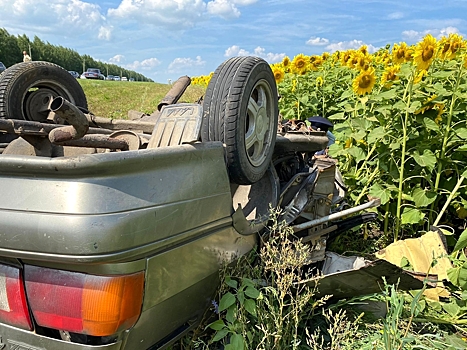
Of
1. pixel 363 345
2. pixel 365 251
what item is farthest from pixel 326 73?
pixel 363 345

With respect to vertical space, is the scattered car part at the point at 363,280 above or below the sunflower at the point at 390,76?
below

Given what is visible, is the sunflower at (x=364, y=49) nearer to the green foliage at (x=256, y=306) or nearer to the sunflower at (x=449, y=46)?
the sunflower at (x=449, y=46)

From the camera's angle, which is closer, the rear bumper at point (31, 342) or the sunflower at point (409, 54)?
the rear bumper at point (31, 342)

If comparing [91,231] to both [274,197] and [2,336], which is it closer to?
[2,336]

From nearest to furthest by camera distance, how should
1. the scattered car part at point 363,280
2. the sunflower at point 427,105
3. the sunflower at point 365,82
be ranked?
1. the scattered car part at point 363,280
2. the sunflower at point 427,105
3. the sunflower at point 365,82

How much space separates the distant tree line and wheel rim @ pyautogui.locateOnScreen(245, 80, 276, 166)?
60350 millimetres

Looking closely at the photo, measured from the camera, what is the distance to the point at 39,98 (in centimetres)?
322

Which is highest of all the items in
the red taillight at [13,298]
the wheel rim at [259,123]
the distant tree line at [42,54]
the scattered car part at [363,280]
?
the distant tree line at [42,54]

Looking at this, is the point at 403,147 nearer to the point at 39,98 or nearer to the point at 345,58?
the point at 345,58

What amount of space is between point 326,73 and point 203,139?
5695mm

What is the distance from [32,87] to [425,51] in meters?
3.36

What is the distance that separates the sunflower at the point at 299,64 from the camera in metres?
6.40

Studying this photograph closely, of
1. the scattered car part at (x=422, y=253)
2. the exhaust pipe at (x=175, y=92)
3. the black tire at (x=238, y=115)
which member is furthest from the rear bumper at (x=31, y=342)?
the scattered car part at (x=422, y=253)

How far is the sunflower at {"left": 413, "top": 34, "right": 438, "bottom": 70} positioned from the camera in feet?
11.7
